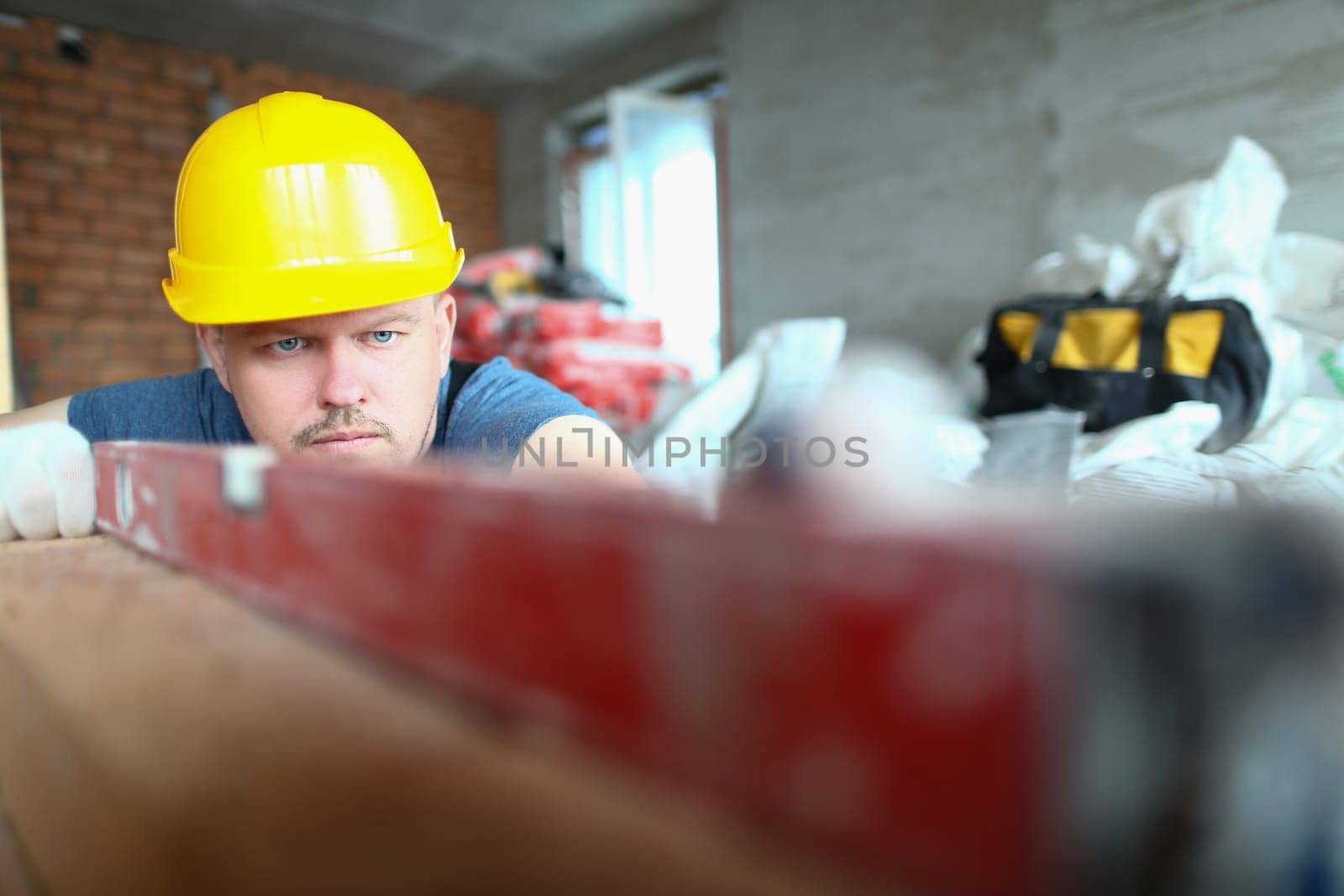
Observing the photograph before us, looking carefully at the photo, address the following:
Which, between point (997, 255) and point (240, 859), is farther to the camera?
point (997, 255)

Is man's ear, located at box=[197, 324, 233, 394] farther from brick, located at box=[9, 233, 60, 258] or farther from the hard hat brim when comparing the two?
brick, located at box=[9, 233, 60, 258]

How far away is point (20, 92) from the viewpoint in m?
4.76

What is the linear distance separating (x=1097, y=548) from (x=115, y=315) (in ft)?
20.1

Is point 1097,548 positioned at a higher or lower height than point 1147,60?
lower

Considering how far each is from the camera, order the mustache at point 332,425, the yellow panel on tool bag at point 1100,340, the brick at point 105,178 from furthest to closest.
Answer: the brick at point 105,178, the yellow panel on tool bag at point 1100,340, the mustache at point 332,425

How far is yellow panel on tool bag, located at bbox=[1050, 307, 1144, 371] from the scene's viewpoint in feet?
7.37

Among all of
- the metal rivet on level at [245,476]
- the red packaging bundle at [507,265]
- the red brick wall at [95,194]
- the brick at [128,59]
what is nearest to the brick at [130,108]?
the red brick wall at [95,194]

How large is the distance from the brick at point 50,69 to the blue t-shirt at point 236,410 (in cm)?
506

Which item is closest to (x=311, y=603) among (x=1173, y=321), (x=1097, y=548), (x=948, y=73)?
(x=1097, y=548)

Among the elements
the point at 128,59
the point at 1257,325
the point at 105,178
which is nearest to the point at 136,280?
the point at 105,178

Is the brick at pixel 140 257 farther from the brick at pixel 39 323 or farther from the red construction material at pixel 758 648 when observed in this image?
the red construction material at pixel 758 648

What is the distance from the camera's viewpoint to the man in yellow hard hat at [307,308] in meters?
0.95

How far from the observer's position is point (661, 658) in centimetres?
25

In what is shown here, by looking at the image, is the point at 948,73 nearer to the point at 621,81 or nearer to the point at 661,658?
the point at 621,81
